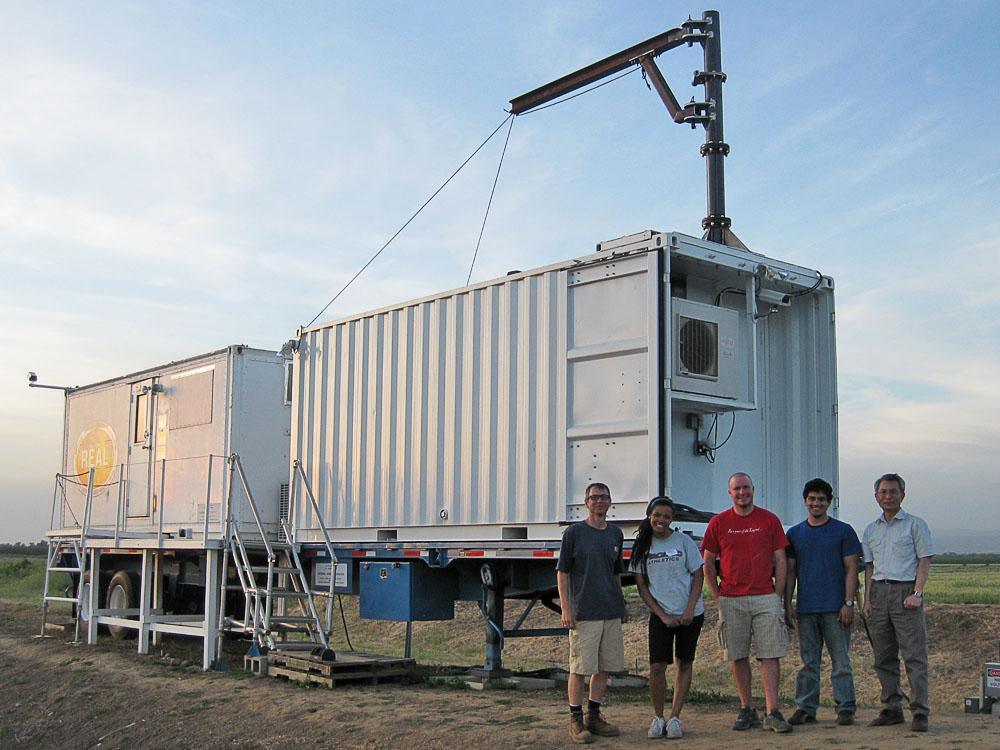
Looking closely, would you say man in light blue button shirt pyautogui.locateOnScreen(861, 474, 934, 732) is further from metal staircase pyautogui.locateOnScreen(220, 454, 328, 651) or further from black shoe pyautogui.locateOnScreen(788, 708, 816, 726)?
metal staircase pyautogui.locateOnScreen(220, 454, 328, 651)

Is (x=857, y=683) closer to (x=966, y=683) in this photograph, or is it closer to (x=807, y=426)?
(x=966, y=683)

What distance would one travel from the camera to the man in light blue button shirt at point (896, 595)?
6922 millimetres

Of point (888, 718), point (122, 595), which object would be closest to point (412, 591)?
point (888, 718)

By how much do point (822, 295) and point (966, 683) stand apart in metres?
8.05

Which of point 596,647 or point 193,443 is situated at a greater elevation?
point 193,443

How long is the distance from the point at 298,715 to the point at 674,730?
3.56m

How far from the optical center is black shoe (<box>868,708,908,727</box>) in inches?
279

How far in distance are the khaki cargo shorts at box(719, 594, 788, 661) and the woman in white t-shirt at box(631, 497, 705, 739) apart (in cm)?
22

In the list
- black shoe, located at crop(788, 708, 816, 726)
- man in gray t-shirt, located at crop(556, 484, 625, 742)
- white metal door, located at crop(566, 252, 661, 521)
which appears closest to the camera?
man in gray t-shirt, located at crop(556, 484, 625, 742)

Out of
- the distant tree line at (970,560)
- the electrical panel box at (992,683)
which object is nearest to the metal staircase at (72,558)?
the electrical panel box at (992,683)

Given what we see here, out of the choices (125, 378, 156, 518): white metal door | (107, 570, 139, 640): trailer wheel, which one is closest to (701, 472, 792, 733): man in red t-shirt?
(125, 378, 156, 518): white metal door

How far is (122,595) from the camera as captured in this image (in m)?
15.0

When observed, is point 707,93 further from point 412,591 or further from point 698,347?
point 412,591

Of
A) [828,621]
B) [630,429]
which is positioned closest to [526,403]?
[630,429]
